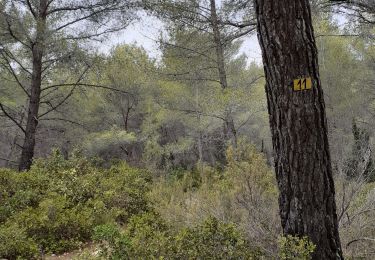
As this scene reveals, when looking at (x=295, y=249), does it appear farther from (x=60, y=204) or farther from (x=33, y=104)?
(x=33, y=104)

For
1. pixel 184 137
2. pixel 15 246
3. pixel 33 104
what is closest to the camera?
pixel 15 246

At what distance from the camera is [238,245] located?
2553 mm

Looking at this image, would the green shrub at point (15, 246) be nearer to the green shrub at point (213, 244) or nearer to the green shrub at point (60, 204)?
the green shrub at point (60, 204)

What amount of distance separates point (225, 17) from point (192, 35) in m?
1.06

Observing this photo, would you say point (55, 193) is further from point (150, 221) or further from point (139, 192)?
point (150, 221)

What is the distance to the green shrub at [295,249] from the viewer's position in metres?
2.28

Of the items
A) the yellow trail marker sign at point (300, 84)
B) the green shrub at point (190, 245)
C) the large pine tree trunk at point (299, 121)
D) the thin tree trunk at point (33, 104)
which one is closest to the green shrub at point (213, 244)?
the green shrub at point (190, 245)

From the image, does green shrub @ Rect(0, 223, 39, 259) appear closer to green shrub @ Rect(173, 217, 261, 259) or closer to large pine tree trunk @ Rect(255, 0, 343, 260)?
green shrub @ Rect(173, 217, 261, 259)

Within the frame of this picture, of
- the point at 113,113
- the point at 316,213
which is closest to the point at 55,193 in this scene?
the point at 316,213

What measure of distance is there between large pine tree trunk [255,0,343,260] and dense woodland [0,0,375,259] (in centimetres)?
1

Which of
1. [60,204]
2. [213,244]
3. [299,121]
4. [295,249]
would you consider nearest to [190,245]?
[213,244]

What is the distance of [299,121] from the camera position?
242 cm

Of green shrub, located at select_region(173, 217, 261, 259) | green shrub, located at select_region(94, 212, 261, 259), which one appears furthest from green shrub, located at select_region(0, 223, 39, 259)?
green shrub, located at select_region(173, 217, 261, 259)

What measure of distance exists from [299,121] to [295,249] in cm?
82
